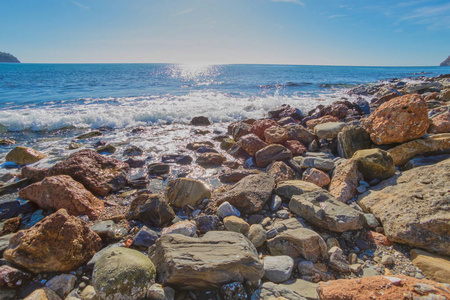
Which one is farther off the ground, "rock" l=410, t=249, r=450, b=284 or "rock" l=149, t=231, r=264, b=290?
"rock" l=149, t=231, r=264, b=290

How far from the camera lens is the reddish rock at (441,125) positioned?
4082 millimetres

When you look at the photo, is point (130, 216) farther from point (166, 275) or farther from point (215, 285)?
point (215, 285)

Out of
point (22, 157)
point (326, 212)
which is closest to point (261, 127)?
point (326, 212)

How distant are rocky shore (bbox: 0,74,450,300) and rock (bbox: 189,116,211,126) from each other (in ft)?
17.7

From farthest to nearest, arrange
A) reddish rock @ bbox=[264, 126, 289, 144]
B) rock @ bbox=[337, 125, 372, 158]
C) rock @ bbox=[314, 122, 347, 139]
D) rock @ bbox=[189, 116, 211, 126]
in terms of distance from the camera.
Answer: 1. rock @ bbox=[189, 116, 211, 126]
2. reddish rock @ bbox=[264, 126, 289, 144]
3. rock @ bbox=[314, 122, 347, 139]
4. rock @ bbox=[337, 125, 372, 158]

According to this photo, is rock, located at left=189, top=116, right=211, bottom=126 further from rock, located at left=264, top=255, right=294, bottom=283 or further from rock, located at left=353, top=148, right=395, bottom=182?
rock, located at left=264, top=255, right=294, bottom=283

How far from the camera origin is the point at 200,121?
10.9m

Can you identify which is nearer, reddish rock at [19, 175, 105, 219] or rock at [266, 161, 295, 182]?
reddish rock at [19, 175, 105, 219]

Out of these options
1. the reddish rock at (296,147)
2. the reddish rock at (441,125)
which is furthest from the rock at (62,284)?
the reddish rock at (441,125)

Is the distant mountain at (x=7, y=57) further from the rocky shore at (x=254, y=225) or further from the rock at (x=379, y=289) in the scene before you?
the rock at (x=379, y=289)

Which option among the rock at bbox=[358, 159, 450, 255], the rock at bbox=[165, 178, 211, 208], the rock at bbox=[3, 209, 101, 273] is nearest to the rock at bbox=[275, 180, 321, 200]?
the rock at bbox=[358, 159, 450, 255]

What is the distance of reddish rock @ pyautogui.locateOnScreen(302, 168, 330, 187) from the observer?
4047mm

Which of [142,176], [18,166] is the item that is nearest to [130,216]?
[142,176]

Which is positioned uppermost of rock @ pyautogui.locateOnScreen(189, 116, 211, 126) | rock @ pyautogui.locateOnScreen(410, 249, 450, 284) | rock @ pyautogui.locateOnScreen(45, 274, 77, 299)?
rock @ pyautogui.locateOnScreen(189, 116, 211, 126)
